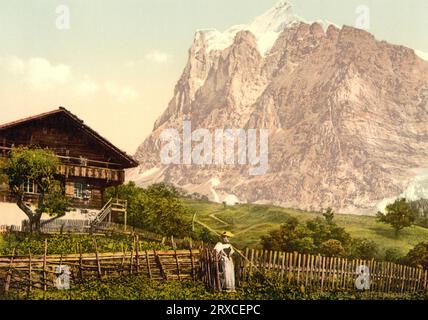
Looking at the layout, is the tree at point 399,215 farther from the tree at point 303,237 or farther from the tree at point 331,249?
the tree at point 331,249

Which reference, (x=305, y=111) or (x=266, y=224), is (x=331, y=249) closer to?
(x=266, y=224)

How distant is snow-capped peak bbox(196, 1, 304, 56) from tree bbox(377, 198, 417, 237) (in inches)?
338

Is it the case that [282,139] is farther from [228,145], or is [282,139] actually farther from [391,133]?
[391,133]

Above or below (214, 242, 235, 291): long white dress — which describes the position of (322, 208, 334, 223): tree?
above

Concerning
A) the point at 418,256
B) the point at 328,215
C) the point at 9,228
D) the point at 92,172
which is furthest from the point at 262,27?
the point at 9,228

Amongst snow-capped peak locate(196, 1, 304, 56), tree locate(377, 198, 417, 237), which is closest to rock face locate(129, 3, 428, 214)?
snow-capped peak locate(196, 1, 304, 56)

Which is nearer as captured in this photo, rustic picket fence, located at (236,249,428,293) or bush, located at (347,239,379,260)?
rustic picket fence, located at (236,249,428,293)

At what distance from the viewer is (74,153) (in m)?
31.7

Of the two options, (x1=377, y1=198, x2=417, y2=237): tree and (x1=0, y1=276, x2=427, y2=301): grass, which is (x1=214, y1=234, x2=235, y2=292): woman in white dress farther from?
(x1=377, y1=198, x2=417, y2=237): tree

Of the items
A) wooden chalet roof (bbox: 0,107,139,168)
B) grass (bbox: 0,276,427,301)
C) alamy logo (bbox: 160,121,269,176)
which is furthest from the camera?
alamy logo (bbox: 160,121,269,176)

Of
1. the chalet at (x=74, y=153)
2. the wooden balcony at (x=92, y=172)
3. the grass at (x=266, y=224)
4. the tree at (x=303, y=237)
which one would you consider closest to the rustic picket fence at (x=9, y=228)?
the chalet at (x=74, y=153)

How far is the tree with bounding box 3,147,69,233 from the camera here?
30172 mm

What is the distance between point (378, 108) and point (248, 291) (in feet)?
52.0
